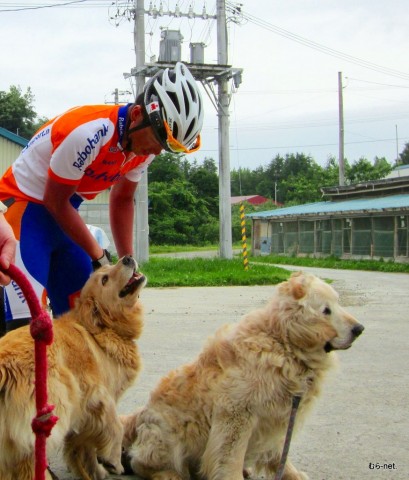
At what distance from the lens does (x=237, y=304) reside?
41.9 feet

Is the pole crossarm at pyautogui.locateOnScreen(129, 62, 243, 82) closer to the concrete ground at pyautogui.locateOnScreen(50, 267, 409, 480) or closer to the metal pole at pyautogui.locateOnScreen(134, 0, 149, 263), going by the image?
the metal pole at pyautogui.locateOnScreen(134, 0, 149, 263)

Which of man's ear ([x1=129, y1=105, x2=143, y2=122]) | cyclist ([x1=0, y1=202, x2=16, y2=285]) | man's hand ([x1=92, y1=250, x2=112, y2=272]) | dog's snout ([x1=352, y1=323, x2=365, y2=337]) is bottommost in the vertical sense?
dog's snout ([x1=352, y1=323, x2=365, y2=337])

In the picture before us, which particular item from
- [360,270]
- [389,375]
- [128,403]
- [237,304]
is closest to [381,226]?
[360,270]

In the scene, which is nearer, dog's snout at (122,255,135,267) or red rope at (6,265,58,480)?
red rope at (6,265,58,480)

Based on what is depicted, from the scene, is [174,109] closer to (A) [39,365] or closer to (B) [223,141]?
(A) [39,365]

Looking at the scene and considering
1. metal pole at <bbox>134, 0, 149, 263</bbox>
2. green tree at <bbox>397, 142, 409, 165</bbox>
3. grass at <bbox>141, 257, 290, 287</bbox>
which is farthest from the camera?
green tree at <bbox>397, 142, 409, 165</bbox>

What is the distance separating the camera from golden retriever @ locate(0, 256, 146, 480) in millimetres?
3047

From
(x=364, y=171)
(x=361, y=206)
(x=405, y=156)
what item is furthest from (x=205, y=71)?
(x=405, y=156)

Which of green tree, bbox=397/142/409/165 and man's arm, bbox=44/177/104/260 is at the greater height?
green tree, bbox=397/142/409/165

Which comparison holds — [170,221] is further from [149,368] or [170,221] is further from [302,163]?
[302,163]

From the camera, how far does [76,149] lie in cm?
359

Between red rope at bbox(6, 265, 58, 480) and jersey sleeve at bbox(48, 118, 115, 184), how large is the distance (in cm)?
111

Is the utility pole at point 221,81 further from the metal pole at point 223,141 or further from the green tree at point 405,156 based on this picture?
the green tree at point 405,156

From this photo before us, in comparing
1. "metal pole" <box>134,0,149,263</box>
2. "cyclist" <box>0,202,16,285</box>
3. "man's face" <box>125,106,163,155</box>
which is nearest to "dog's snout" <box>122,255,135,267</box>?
"man's face" <box>125,106,163,155</box>
